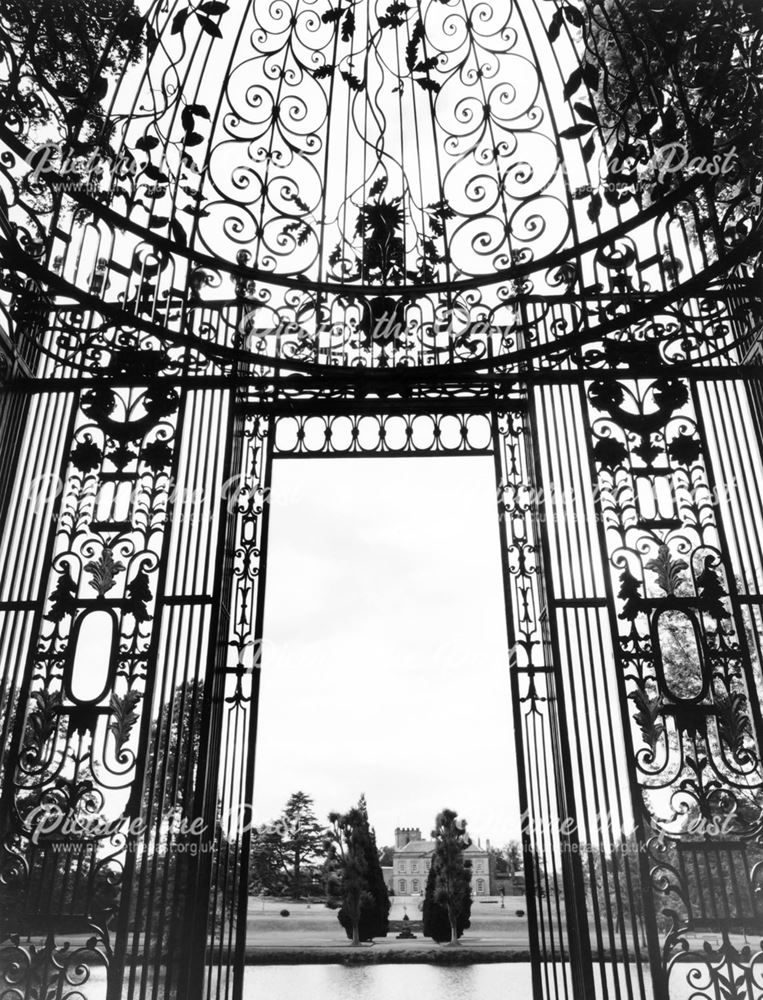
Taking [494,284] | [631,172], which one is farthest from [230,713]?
[631,172]

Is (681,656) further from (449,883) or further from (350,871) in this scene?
(350,871)

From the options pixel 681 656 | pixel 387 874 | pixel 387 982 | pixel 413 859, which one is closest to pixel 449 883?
pixel 413 859

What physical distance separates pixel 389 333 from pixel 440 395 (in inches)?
19.8

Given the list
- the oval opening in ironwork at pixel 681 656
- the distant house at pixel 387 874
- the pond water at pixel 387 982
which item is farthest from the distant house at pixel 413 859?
the oval opening in ironwork at pixel 681 656

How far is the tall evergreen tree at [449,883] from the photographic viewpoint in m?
5.14

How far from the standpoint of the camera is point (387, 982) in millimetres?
5023

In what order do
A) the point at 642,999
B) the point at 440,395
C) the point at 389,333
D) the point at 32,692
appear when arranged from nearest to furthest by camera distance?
1. the point at 642,999
2. the point at 32,692
3. the point at 389,333
4. the point at 440,395

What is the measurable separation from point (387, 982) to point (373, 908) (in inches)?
23.3

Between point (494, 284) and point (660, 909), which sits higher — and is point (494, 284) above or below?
above

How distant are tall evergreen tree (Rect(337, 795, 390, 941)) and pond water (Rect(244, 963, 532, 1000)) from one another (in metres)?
0.26

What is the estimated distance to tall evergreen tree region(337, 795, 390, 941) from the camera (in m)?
5.52

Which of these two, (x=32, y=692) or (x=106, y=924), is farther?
(x=32, y=692)

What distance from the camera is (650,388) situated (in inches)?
137

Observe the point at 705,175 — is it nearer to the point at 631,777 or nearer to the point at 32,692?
the point at 631,777
